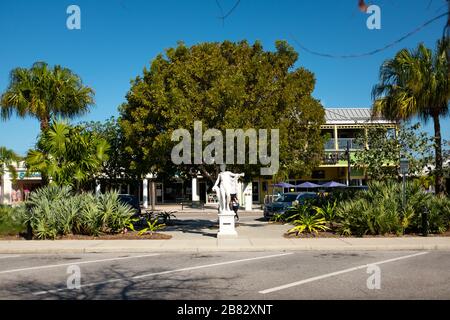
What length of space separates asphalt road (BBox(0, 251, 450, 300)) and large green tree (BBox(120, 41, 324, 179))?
5.96 m

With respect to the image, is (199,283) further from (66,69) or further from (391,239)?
(66,69)

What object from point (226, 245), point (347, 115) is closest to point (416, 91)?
point (226, 245)

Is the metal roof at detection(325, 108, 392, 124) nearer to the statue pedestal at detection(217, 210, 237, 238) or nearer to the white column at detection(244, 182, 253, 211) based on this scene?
the white column at detection(244, 182, 253, 211)

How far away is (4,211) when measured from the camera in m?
18.1

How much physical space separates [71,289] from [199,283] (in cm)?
226

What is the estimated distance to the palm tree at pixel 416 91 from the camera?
21.4 m

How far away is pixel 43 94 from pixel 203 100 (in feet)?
→ 36.4

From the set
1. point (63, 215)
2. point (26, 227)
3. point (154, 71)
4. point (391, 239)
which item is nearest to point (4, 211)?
point (26, 227)

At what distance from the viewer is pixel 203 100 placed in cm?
1786

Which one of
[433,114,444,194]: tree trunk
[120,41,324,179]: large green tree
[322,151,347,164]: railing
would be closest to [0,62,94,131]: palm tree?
[120,41,324,179]: large green tree

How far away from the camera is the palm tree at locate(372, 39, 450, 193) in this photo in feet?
70.2

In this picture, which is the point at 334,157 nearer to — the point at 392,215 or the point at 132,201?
the point at 132,201
